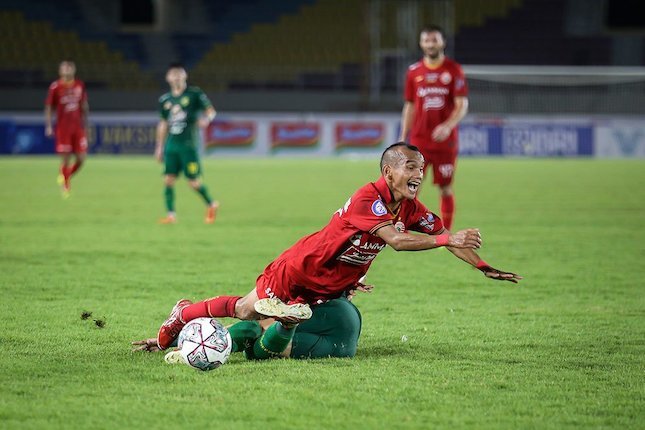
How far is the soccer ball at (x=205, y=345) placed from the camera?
535 cm

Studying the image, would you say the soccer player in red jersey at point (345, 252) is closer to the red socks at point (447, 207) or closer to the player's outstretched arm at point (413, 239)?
the player's outstretched arm at point (413, 239)

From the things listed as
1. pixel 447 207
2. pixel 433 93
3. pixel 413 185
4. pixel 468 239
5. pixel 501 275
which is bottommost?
pixel 447 207

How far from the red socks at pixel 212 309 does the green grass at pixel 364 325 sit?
0.32 m

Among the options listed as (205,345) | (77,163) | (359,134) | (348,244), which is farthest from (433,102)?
(359,134)

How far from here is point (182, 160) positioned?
46.8ft

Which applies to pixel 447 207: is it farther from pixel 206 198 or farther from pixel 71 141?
pixel 71 141

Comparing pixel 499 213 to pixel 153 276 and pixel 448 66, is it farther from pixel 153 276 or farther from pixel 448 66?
pixel 153 276

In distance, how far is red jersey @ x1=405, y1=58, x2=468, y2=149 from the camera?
1099cm

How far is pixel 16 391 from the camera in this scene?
4.90m

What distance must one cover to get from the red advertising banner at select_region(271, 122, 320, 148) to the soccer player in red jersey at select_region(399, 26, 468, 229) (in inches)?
834

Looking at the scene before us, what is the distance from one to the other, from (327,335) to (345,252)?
0.51m

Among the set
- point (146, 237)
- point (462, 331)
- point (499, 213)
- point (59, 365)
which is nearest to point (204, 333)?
point (59, 365)

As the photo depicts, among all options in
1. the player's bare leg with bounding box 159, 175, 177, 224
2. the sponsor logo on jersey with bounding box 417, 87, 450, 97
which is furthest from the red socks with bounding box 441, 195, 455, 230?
the player's bare leg with bounding box 159, 175, 177, 224

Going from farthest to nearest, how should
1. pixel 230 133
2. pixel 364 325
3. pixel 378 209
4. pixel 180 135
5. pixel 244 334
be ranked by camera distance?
pixel 230 133
pixel 180 135
pixel 364 325
pixel 244 334
pixel 378 209
